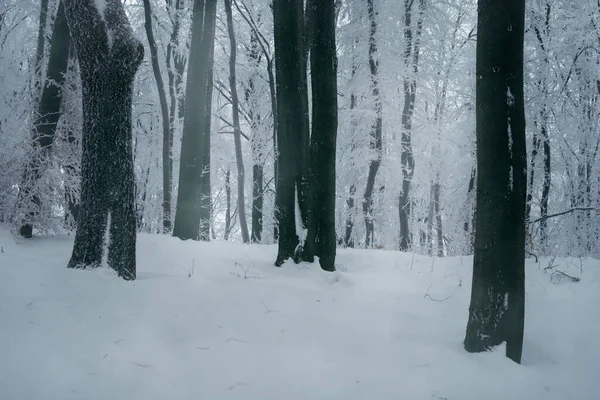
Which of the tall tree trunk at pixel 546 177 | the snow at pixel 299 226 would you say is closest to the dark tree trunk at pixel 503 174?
the snow at pixel 299 226

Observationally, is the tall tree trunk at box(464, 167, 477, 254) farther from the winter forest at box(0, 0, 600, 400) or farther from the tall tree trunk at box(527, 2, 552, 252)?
the tall tree trunk at box(527, 2, 552, 252)

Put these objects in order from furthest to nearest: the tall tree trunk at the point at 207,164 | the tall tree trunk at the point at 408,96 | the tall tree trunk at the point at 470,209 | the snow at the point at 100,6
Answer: the tall tree trunk at the point at 408,96, the tall tree trunk at the point at 470,209, the tall tree trunk at the point at 207,164, the snow at the point at 100,6

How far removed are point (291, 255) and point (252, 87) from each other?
12.6 m

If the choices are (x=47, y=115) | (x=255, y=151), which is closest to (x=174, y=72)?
(x=255, y=151)

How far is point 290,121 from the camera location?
6516 millimetres

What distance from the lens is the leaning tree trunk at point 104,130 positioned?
4.49m

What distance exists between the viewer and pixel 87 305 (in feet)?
12.2

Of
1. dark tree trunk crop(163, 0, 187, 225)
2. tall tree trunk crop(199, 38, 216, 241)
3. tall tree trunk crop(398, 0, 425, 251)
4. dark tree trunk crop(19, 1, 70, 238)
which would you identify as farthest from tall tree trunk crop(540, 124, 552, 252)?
dark tree trunk crop(19, 1, 70, 238)

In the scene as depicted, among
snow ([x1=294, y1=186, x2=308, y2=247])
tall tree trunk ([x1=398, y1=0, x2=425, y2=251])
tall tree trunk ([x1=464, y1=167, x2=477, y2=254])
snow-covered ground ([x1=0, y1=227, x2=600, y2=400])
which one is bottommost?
snow-covered ground ([x1=0, y1=227, x2=600, y2=400])

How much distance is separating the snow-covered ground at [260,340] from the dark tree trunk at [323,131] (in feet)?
3.20

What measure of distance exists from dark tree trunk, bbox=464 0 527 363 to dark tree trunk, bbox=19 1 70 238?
22.4 feet

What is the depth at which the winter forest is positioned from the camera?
327 centimetres

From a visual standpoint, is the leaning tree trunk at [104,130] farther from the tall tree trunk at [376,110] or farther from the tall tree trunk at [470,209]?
the tall tree trunk at [376,110]

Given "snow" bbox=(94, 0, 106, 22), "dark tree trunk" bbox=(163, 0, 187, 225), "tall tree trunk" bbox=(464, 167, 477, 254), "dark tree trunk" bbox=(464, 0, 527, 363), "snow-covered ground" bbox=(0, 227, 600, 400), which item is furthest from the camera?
"dark tree trunk" bbox=(163, 0, 187, 225)
